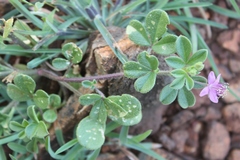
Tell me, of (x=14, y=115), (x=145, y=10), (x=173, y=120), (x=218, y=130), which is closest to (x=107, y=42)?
(x=145, y=10)

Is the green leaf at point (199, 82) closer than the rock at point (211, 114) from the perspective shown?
Yes

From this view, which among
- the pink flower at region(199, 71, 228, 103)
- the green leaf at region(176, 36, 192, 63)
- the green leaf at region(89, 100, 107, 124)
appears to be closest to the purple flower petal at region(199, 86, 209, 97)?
the pink flower at region(199, 71, 228, 103)

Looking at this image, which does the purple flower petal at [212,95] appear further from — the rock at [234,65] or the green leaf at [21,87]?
the rock at [234,65]

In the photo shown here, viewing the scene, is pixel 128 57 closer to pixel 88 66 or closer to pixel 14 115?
pixel 88 66

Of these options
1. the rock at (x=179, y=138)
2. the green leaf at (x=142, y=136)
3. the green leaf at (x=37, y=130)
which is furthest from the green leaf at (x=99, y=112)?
the rock at (x=179, y=138)

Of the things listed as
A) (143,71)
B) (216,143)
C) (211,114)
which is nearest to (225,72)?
(211,114)

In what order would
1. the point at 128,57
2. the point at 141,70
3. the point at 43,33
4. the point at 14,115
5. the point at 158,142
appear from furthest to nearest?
the point at 158,142
the point at 14,115
the point at 43,33
the point at 128,57
the point at 141,70
